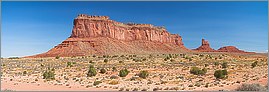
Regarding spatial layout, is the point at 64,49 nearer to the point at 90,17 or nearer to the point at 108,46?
the point at 108,46

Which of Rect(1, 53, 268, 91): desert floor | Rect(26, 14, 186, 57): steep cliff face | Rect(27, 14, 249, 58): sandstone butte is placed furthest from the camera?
Rect(26, 14, 186, 57): steep cliff face

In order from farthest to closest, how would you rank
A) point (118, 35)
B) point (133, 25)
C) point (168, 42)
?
point (168, 42) < point (133, 25) < point (118, 35)

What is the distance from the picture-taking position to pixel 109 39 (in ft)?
378

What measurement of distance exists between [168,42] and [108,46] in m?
49.0

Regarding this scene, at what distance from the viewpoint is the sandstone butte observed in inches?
4036

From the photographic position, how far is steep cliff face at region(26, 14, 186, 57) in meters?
103

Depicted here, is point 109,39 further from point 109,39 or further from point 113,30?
Result: point 113,30

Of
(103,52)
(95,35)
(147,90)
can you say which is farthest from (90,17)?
(147,90)

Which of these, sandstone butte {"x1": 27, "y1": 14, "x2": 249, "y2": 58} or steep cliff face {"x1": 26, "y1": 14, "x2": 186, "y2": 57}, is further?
steep cliff face {"x1": 26, "y1": 14, "x2": 186, "y2": 57}

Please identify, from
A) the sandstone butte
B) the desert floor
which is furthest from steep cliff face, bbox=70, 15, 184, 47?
the desert floor

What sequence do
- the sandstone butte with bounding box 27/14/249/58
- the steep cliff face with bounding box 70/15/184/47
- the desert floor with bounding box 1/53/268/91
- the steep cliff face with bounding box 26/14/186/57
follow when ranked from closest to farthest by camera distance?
the desert floor with bounding box 1/53/268/91 < the sandstone butte with bounding box 27/14/249/58 < the steep cliff face with bounding box 26/14/186/57 < the steep cliff face with bounding box 70/15/184/47

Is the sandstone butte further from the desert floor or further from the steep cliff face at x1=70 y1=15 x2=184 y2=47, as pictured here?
the desert floor

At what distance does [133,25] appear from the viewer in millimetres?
140125

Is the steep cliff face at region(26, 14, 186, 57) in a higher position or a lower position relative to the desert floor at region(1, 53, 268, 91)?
higher
